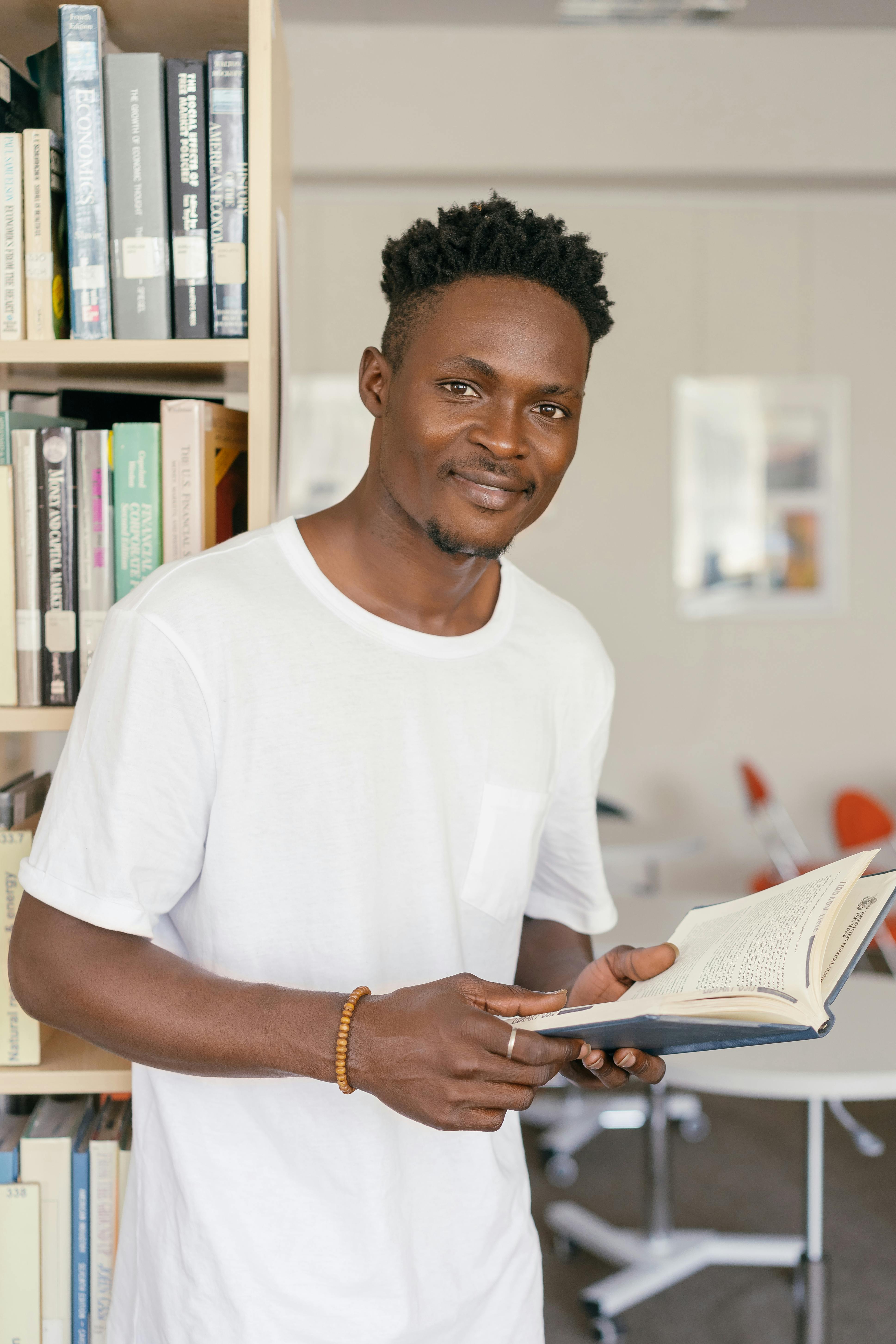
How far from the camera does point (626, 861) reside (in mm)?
3197

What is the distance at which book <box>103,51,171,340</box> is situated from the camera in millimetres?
1202

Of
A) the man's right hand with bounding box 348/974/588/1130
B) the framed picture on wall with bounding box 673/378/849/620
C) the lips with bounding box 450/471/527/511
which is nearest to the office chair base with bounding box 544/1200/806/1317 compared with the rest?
the man's right hand with bounding box 348/974/588/1130

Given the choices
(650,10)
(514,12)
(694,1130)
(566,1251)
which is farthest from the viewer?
(514,12)

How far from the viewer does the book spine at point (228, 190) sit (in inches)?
47.6

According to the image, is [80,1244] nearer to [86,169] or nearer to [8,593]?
[8,593]

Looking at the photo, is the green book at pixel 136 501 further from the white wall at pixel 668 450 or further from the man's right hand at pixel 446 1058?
the white wall at pixel 668 450

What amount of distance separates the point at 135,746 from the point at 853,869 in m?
0.65

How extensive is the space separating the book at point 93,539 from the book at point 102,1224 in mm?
579

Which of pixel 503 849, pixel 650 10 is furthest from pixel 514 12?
pixel 503 849

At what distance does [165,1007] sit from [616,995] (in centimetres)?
44

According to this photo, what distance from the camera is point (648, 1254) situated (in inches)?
101

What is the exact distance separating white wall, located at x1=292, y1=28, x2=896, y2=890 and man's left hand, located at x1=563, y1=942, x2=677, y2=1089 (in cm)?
370

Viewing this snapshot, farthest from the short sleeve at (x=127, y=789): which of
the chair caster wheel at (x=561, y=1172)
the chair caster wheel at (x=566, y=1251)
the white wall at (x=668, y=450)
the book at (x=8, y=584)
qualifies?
the white wall at (x=668, y=450)

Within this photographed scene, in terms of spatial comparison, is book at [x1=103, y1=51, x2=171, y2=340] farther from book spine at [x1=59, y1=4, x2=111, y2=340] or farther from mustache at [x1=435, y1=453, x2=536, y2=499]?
mustache at [x1=435, y1=453, x2=536, y2=499]
